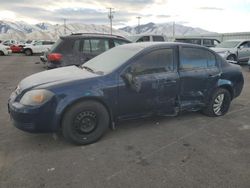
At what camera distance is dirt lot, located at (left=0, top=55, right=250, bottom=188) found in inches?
121

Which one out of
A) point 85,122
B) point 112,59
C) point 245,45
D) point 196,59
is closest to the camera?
point 85,122

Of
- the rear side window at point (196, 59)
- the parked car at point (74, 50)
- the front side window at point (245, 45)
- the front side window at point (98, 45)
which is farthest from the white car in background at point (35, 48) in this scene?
the rear side window at point (196, 59)

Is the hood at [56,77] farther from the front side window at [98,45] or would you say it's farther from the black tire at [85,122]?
the front side window at [98,45]

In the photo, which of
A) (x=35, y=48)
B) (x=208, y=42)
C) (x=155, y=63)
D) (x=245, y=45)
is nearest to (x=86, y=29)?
(x=35, y=48)

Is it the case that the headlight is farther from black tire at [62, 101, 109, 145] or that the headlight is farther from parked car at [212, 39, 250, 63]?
parked car at [212, 39, 250, 63]

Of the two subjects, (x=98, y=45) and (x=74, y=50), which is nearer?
(x=74, y=50)

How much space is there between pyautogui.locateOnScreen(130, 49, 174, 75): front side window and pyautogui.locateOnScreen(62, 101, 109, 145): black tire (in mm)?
871

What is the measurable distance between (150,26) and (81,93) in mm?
185017

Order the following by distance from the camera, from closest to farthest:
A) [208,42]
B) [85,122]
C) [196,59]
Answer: [85,122] < [196,59] < [208,42]

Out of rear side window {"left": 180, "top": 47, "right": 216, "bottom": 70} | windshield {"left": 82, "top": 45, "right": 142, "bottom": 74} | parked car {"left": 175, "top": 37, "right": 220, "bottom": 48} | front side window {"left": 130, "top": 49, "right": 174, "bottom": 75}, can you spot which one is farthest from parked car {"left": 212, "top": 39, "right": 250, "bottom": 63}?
windshield {"left": 82, "top": 45, "right": 142, "bottom": 74}

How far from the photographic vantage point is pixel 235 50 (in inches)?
579

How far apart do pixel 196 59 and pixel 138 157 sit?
2.38m

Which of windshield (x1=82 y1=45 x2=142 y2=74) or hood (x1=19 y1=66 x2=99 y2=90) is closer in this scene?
hood (x1=19 y1=66 x2=99 y2=90)

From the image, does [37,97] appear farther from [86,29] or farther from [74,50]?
[86,29]
